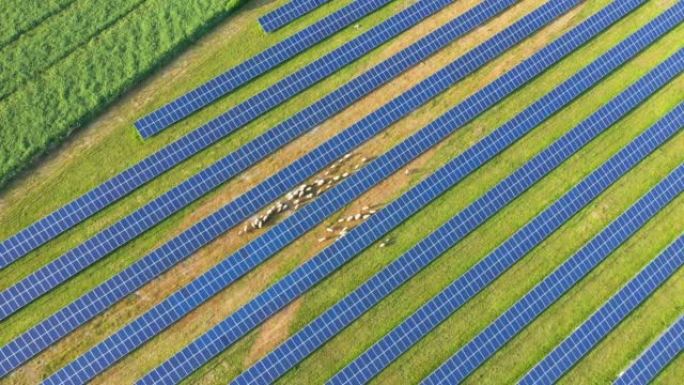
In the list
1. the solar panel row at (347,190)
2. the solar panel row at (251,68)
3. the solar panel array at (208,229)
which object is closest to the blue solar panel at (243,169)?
the solar panel array at (208,229)

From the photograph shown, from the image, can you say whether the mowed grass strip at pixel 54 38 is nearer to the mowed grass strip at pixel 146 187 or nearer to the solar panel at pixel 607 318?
the mowed grass strip at pixel 146 187

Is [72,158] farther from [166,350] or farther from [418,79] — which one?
[418,79]

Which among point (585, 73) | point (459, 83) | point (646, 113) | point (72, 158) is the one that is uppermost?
point (72, 158)

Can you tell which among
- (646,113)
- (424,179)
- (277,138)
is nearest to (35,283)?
(277,138)

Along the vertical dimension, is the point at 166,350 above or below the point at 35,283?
below

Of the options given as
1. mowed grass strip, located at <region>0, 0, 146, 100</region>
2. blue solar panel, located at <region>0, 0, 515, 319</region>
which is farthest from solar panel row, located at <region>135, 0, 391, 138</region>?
mowed grass strip, located at <region>0, 0, 146, 100</region>

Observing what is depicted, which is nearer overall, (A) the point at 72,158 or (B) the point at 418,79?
(A) the point at 72,158
